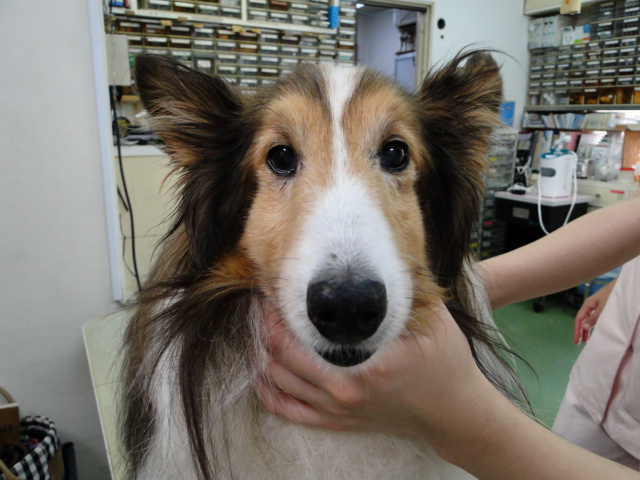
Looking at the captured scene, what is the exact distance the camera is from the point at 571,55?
6070mm

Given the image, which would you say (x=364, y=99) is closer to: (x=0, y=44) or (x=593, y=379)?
(x=593, y=379)

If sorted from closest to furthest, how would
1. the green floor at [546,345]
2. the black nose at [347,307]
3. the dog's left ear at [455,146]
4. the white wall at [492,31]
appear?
the black nose at [347,307] → the dog's left ear at [455,146] → the green floor at [546,345] → the white wall at [492,31]

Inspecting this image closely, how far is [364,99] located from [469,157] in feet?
1.29

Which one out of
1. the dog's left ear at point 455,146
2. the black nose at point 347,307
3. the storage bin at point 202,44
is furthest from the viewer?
the storage bin at point 202,44

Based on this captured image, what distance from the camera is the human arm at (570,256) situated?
1.42 m

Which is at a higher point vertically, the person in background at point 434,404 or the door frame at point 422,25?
the door frame at point 422,25

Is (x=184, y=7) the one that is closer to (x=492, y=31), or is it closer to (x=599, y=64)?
(x=492, y=31)

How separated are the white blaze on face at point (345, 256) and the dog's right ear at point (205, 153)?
313mm

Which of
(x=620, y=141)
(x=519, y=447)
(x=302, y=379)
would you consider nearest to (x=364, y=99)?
(x=302, y=379)

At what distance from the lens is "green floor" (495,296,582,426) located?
3602mm

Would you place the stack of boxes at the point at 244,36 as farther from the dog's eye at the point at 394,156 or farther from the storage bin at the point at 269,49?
the dog's eye at the point at 394,156

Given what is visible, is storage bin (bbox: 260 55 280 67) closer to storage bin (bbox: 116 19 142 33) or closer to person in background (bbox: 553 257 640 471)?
storage bin (bbox: 116 19 142 33)

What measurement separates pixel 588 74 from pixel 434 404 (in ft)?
20.8

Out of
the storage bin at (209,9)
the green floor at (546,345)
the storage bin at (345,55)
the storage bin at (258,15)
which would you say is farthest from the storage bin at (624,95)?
the storage bin at (209,9)
